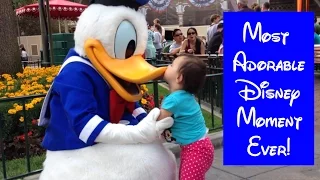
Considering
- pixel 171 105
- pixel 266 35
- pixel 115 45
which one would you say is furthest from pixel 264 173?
pixel 115 45

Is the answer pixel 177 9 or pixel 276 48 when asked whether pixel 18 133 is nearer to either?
pixel 276 48

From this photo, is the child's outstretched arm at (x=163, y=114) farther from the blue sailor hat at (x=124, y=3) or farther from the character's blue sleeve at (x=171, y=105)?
the blue sailor hat at (x=124, y=3)

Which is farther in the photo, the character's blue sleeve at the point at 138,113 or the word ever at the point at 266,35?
the word ever at the point at 266,35

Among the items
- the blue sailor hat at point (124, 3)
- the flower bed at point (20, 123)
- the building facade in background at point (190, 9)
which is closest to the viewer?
the blue sailor hat at point (124, 3)

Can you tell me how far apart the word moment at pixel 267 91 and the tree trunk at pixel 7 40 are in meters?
4.13

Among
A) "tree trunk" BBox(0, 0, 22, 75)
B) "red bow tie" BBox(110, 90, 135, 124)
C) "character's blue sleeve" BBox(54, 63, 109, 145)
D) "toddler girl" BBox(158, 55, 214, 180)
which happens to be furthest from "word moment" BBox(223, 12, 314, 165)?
"tree trunk" BBox(0, 0, 22, 75)

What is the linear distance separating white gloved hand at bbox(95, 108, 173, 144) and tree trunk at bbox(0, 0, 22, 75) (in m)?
4.39

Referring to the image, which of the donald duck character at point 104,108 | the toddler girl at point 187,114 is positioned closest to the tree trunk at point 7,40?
the donald duck character at point 104,108

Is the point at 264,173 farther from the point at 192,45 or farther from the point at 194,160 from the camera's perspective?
the point at 192,45

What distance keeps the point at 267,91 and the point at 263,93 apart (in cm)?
3

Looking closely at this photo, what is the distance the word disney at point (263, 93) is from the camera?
288cm

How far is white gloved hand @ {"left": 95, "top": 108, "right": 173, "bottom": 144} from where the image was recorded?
2176 millimetres

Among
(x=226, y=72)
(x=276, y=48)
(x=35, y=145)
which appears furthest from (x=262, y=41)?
(x=35, y=145)

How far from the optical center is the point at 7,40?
6.10 meters
